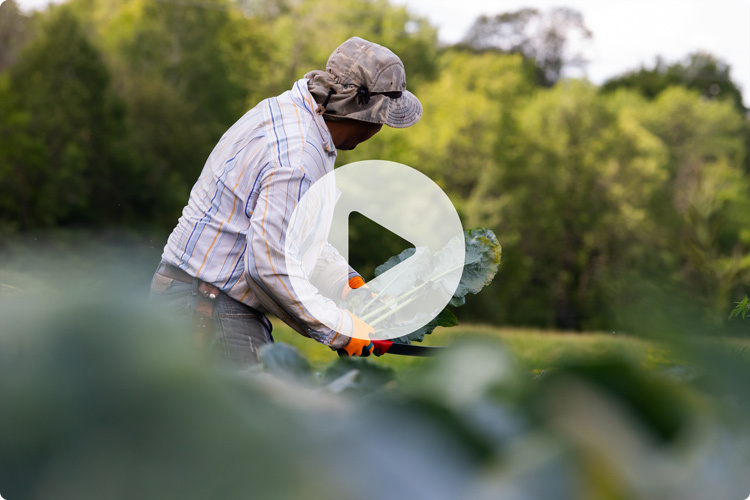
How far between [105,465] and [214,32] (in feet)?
87.0

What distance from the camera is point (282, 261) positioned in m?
2.08

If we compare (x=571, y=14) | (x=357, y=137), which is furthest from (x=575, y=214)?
(x=357, y=137)

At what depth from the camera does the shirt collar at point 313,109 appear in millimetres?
2434

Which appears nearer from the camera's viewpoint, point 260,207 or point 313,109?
point 260,207

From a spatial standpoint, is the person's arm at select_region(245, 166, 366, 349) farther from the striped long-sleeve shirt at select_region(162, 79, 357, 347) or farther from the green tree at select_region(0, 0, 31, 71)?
the green tree at select_region(0, 0, 31, 71)

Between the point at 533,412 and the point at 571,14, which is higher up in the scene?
the point at 571,14

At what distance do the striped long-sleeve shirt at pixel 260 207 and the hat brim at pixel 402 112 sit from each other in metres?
0.25

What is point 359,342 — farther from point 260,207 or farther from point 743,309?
point 743,309

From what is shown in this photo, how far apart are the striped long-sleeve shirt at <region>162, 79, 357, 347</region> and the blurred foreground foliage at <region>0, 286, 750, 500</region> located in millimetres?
1362

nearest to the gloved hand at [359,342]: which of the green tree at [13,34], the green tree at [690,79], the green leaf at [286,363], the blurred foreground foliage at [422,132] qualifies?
the green leaf at [286,363]

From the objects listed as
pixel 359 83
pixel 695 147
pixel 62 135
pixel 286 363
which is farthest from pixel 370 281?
pixel 695 147

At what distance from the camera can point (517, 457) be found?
0.65 metres

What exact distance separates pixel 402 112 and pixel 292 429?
2094 mm

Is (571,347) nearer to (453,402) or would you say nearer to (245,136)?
(453,402)
